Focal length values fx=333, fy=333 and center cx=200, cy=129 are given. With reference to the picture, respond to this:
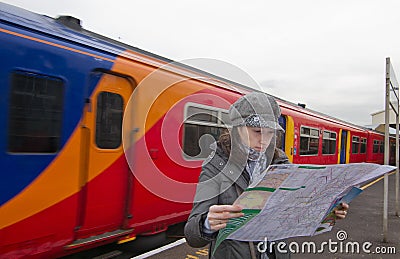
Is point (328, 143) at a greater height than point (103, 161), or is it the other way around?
point (328, 143)

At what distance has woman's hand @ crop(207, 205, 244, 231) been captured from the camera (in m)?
1.31

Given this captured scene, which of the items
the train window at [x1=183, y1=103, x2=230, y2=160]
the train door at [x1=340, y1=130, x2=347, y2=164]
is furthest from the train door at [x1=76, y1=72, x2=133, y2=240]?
the train door at [x1=340, y1=130, x2=347, y2=164]

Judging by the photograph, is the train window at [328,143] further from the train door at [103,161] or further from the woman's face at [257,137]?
the woman's face at [257,137]

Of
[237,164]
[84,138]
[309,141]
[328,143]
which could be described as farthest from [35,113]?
[328,143]

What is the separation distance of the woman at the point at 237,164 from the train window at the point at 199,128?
9.32 feet

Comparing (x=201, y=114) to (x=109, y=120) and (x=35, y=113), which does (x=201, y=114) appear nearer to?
(x=109, y=120)

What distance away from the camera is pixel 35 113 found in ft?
9.39

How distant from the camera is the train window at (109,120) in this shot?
3.40 metres

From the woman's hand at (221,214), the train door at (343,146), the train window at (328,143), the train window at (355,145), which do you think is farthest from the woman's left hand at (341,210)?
the train window at (355,145)

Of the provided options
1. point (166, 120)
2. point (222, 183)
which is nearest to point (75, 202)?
point (166, 120)

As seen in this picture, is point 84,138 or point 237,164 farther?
point 84,138

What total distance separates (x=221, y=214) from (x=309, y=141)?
8.60 m

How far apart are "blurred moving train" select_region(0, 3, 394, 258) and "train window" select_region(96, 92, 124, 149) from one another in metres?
0.01

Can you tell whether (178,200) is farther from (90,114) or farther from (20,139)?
(20,139)
